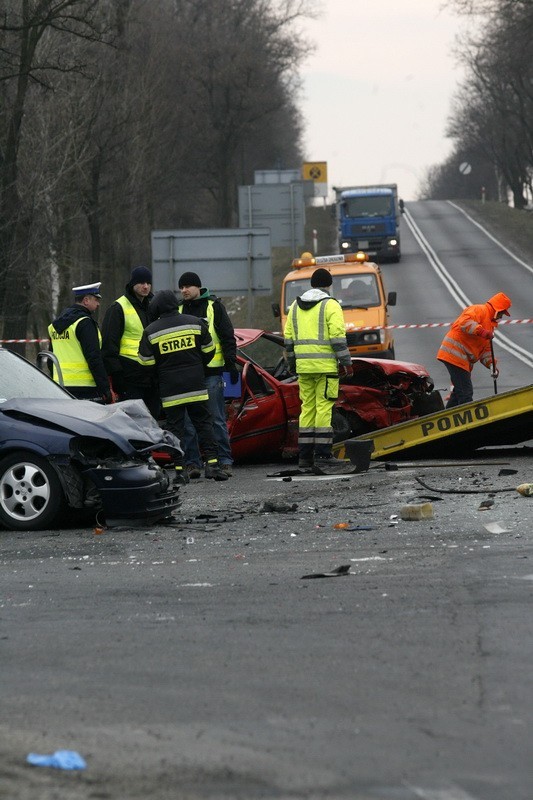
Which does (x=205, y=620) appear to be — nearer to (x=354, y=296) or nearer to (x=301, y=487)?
(x=301, y=487)

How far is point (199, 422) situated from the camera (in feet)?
42.5

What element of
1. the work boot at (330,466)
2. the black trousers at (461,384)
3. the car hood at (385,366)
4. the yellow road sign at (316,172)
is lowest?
the work boot at (330,466)

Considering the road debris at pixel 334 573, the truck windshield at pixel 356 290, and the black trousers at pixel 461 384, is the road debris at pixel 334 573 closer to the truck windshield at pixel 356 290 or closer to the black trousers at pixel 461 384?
the black trousers at pixel 461 384

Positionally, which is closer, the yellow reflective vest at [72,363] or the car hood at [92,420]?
the car hood at [92,420]

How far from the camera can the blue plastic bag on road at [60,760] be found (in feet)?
14.3

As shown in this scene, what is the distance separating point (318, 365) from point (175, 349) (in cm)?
138

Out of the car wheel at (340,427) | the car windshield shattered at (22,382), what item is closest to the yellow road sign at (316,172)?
the car wheel at (340,427)

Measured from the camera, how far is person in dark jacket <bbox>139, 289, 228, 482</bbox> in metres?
12.8

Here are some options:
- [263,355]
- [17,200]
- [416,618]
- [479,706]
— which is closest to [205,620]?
[416,618]

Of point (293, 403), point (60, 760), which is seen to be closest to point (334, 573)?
point (60, 760)

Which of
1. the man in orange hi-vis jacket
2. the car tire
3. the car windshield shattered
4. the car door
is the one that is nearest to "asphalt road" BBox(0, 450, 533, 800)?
the car windshield shattered

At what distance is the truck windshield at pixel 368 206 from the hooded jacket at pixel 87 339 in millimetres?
39004

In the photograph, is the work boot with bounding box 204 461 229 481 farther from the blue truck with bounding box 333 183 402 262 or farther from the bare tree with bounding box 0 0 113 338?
the blue truck with bounding box 333 183 402 262

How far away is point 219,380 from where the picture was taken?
13461mm
